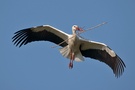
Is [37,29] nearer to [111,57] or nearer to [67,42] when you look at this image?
[67,42]

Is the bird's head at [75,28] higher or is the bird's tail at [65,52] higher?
the bird's head at [75,28]

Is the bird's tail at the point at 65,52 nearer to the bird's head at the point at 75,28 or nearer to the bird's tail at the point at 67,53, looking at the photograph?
the bird's tail at the point at 67,53

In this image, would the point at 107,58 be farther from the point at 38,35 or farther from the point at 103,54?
the point at 38,35

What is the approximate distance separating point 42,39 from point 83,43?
Result: 124 cm

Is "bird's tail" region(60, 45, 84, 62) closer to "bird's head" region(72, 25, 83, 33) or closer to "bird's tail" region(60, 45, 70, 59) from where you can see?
"bird's tail" region(60, 45, 70, 59)

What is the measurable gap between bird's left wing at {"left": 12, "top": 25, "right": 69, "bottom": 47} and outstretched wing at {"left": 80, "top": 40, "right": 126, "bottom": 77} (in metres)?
0.64

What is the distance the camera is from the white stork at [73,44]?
49.4 feet

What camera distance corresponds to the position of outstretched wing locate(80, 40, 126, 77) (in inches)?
589

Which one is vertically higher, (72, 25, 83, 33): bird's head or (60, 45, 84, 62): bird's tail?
(72, 25, 83, 33): bird's head

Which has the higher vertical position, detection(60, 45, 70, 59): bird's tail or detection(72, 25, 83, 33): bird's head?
detection(72, 25, 83, 33): bird's head

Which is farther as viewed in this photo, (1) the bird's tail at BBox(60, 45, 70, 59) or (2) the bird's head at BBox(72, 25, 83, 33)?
(2) the bird's head at BBox(72, 25, 83, 33)

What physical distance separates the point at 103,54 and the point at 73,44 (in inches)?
36.6

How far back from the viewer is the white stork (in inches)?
593

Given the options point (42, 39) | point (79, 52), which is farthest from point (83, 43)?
point (42, 39)
